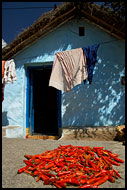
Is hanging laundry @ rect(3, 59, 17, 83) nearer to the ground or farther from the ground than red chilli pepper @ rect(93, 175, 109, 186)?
farther from the ground

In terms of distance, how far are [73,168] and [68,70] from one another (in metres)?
2.76

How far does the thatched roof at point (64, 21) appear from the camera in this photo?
15.7 feet

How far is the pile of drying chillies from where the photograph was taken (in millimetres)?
1949

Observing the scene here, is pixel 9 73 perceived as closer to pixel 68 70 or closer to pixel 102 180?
pixel 68 70

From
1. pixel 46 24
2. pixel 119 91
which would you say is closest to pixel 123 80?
pixel 119 91

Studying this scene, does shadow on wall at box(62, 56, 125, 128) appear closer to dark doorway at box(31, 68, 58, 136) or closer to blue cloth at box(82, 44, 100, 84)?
blue cloth at box(82, 44, 100, 84)

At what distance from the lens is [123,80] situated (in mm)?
4816

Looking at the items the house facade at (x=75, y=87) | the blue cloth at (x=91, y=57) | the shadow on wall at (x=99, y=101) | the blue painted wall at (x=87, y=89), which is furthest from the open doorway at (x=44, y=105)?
the blue cloth at (x=91, y=57)

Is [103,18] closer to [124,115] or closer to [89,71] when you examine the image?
[89,71]

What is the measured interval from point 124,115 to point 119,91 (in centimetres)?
85

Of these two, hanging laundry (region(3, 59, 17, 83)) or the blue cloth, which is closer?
the blue cloth

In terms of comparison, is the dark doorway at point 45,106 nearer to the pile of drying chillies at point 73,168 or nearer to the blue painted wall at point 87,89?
the blue painted wall at point 87,89

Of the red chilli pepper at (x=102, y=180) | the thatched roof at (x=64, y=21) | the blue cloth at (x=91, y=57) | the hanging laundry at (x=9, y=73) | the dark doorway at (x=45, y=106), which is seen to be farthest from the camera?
the dark doorway at (x=45, y=106)

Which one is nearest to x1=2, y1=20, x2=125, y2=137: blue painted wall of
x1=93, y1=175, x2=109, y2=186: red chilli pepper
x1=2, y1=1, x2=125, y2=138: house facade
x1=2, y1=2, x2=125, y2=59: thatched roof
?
x1=2, y1=1, x2=125, y2=138: house facade
